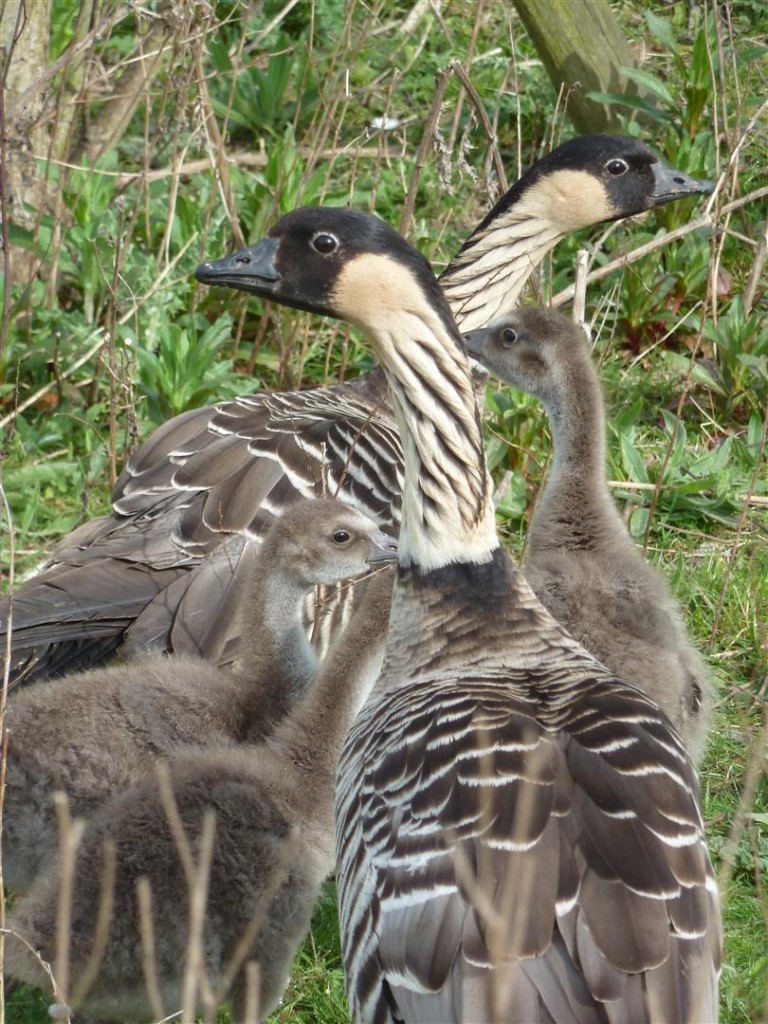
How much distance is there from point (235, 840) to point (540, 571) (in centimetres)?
140

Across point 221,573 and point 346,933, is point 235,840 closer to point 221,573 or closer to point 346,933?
point 346,933

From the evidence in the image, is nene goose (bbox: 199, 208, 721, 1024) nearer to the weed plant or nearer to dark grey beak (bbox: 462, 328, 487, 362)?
dark grey beak (bbox: 462, 328, 487, 362)

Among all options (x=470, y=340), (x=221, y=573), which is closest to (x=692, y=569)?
(x=470, y=340)

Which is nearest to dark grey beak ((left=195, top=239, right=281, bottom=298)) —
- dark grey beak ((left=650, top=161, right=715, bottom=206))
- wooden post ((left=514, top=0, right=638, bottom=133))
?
dark grey beak ((left=650, top=161, right=715, bottom=206))

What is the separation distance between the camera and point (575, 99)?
769 centimetres

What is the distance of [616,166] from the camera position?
20.4 feet

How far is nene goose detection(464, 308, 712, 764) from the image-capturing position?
450 cm

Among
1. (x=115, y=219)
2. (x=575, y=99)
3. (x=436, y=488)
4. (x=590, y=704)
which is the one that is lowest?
(x=590, y=704)

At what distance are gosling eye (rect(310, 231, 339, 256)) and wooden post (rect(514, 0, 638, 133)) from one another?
3640 mm

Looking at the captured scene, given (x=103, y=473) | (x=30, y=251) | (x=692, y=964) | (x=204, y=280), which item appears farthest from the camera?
(x=30, y=251)

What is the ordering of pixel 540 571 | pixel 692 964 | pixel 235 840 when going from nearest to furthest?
pixel 692 964
pixel 235 840
pixel 540 571

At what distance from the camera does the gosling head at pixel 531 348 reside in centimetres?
515

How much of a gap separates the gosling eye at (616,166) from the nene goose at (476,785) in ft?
7.73

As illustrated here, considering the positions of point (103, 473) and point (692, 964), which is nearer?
point (692, 964)
